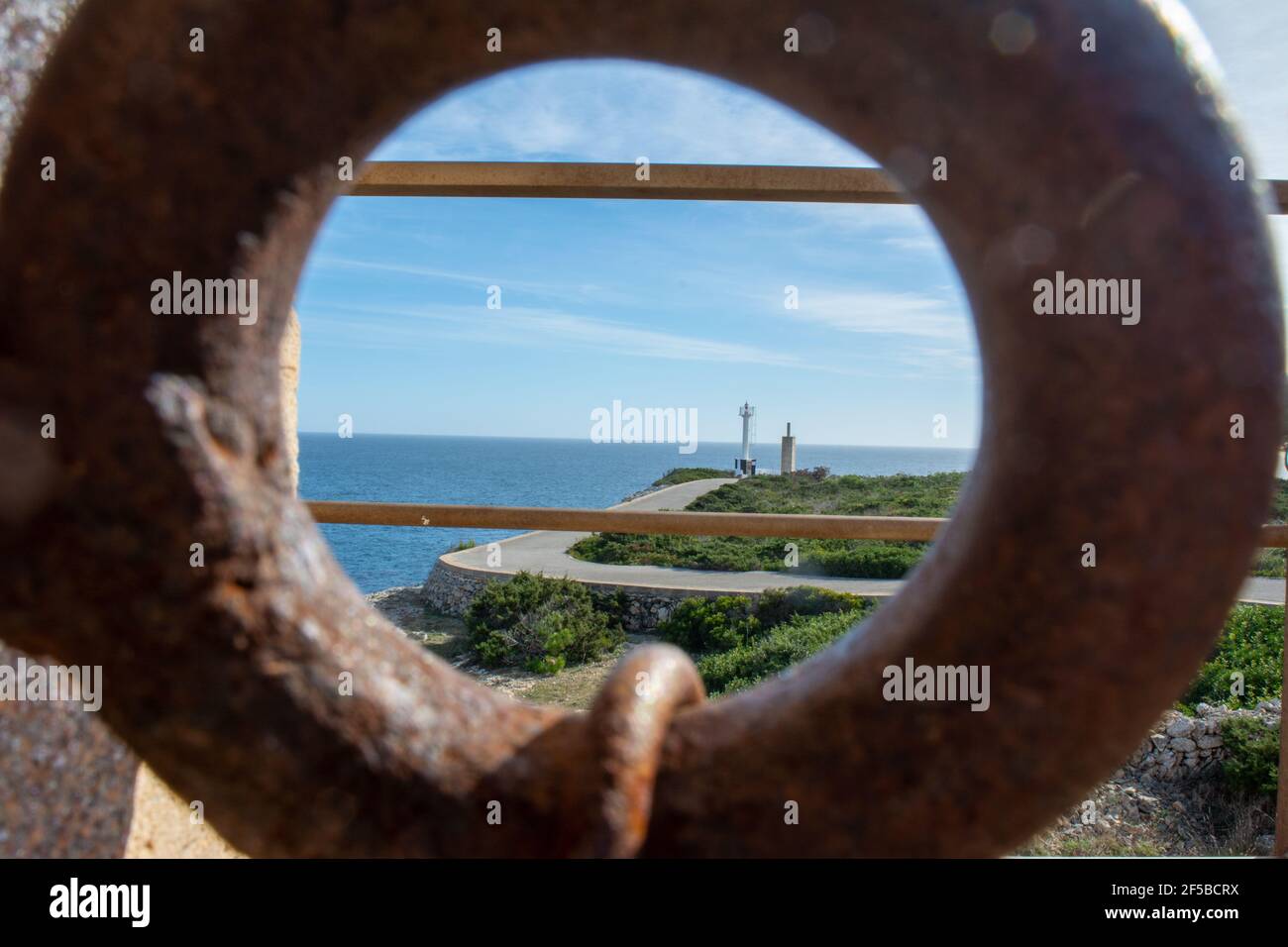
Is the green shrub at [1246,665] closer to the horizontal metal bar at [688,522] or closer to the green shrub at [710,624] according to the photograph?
the green shrub at [710,624]

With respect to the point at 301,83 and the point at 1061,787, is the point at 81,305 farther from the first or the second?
the point at 1061,787

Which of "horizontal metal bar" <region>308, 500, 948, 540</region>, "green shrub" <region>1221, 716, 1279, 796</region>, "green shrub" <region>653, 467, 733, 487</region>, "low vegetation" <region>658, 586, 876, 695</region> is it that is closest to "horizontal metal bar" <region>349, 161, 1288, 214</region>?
"horizontal metal bar" <region>308, 500, 948, 540</region>

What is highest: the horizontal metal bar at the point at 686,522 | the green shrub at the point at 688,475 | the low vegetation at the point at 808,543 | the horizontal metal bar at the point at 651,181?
the horizontal metal bar at the point at 651,181

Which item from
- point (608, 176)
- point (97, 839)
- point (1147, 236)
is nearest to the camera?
point (1147, 236)

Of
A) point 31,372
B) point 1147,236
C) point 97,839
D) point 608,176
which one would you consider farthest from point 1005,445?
point 608,176

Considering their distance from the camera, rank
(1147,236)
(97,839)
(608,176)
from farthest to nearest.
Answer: (608,176) → (97,839) → (1147,236)

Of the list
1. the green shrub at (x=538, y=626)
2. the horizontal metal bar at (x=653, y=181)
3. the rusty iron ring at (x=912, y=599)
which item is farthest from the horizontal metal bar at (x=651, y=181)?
the green shrub at (x=538, y=626)
